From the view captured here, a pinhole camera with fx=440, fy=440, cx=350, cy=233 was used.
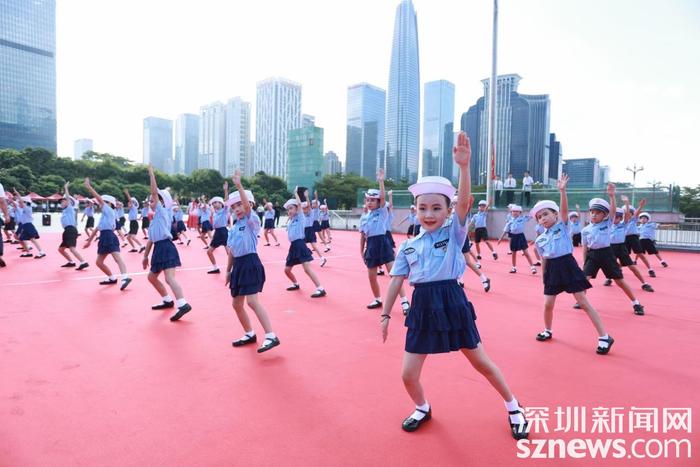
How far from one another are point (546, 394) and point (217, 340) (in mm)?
3619

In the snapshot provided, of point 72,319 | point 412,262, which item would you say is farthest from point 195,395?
point 72,319

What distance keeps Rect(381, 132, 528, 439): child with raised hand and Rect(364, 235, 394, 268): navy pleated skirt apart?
389 centimetres

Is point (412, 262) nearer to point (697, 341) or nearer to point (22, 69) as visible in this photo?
point (697, 341)

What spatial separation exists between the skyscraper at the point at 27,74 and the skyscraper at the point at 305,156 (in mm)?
48213

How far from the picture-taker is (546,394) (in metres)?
3.78

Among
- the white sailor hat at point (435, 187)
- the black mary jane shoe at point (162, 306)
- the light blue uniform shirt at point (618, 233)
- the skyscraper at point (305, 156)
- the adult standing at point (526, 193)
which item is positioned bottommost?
the black mary jane shoe at point (162, 306)

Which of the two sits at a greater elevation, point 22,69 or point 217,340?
point 22,69

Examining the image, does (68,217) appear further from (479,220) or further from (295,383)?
(479,220)

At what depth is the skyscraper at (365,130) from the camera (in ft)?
382

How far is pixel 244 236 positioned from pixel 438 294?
2.84m

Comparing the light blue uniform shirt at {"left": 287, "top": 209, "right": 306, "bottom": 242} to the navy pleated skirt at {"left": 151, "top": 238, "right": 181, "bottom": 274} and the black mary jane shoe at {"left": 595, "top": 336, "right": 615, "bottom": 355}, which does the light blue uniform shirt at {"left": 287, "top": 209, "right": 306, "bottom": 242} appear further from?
the black mary jane shoe at {"left": 595, "top": 336, "right": 615, "bottom": 355}

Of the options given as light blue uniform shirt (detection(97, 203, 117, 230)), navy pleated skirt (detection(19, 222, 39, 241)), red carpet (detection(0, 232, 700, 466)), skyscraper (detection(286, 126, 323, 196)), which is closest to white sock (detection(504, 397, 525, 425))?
red carpet (detection(0, 232, 700, 466))

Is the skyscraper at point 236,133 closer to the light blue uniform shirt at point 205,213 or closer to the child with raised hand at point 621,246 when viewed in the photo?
the light blue uniform shirt at point 205,213

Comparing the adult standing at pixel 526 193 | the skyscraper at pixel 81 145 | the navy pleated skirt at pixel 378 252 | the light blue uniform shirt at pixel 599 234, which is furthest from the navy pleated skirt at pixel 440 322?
the skyscraper at pixel 81 145
